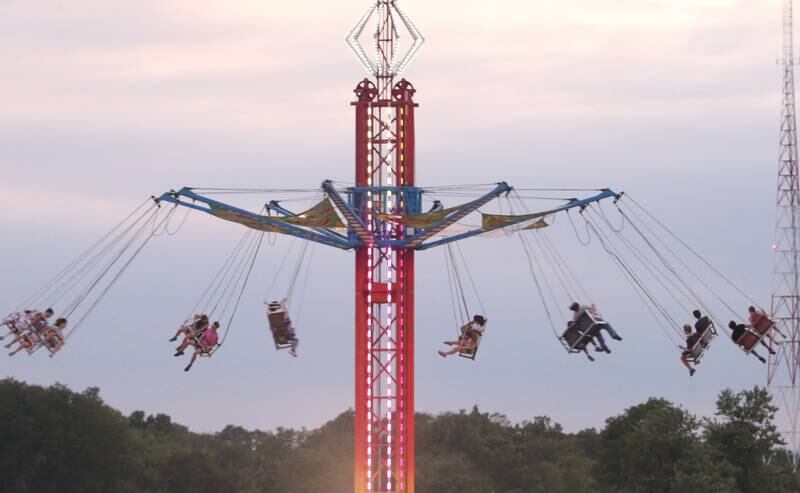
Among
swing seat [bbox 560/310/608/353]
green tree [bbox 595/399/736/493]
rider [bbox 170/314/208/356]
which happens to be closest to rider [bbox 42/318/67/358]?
rider [bbox 170/314/208/356]

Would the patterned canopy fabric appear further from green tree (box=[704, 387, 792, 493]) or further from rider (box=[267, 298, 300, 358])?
green tree (box=[704, 387, 792, 493])

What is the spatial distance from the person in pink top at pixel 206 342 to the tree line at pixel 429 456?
3121 cm

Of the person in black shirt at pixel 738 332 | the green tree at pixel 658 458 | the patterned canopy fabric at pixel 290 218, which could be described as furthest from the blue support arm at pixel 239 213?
the green tree at pixel 658 458

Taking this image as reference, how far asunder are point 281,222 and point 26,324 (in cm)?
625

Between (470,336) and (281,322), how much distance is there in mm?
4321

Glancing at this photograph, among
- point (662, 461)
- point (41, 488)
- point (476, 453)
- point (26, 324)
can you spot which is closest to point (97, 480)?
point (41, 488)

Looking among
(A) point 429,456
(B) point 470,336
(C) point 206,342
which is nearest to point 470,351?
(B) point 470,336

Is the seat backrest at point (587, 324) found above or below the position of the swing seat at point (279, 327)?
below

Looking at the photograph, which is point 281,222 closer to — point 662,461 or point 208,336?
point 208,336

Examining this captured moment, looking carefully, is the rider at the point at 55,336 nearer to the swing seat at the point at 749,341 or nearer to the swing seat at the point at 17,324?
the swing seat at the point at 17,324

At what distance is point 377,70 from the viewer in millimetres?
52625

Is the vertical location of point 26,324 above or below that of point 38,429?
below

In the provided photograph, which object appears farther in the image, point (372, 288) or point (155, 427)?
point (155, 427)

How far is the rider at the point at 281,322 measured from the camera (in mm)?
49531
